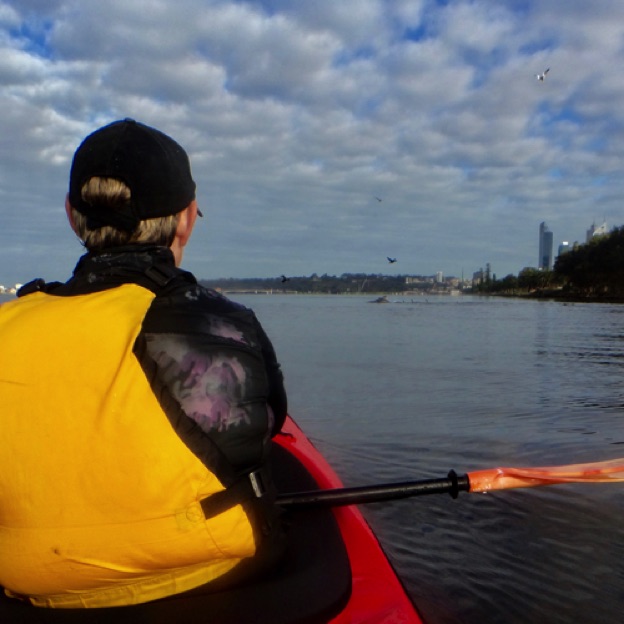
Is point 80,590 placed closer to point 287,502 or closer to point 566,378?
point 287,502

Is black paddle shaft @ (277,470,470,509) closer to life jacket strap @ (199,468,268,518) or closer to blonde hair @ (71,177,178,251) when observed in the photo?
life jacket strap @ (199,468,268,518)

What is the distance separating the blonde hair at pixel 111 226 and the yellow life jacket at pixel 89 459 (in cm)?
25

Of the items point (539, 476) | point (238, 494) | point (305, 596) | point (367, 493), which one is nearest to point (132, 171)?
point (238, 494)

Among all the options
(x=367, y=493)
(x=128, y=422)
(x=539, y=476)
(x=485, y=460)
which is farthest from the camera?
(x=485, y=460)

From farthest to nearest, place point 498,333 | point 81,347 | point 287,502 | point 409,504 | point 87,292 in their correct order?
point 498,333 → point 409,504 → point 287,502 → point 87,292 → point 81,347

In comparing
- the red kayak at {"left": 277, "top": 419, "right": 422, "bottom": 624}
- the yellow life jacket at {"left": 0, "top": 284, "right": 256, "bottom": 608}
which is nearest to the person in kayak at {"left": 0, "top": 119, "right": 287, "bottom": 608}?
the yellow life jacket at {"left": 0, "top": 284, "right": 256, "bottom": 608}

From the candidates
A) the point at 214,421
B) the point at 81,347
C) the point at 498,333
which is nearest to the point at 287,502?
the point at 214,421

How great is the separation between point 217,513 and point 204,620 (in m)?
0.33

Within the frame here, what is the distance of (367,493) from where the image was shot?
302 cm

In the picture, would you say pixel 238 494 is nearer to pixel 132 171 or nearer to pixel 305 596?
pixel 305 596

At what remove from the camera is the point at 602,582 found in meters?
3.87

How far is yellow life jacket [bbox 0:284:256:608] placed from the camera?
1.64 meters

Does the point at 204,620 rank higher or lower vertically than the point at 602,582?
higher

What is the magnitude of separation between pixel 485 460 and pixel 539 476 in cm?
314
